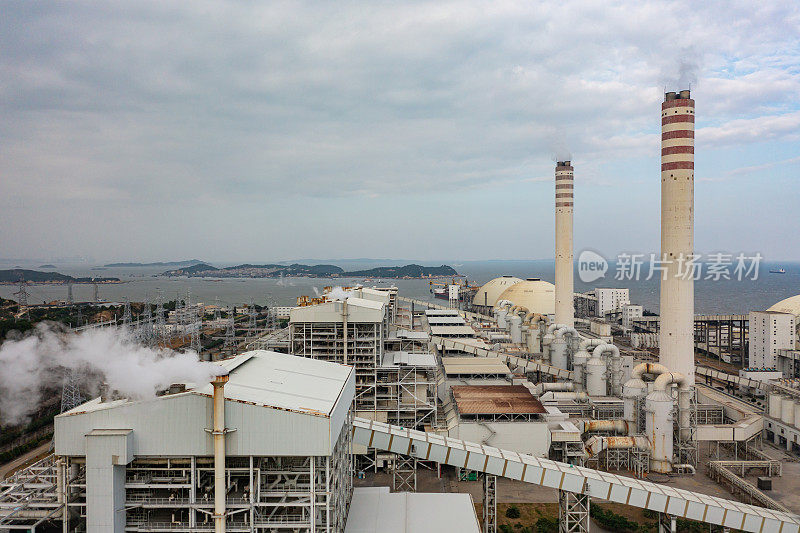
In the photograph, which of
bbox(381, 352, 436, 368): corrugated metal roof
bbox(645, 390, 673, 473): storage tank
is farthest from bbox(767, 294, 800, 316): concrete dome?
bbox(381, 352, 436, 368): corrugated metal roof

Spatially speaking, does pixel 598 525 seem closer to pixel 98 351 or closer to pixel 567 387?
pixel 567 387

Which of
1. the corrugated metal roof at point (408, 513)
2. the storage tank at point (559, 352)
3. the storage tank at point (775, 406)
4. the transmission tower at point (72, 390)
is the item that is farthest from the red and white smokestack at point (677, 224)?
the transmission tower at point (72, 390)

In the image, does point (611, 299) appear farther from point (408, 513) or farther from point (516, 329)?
point (408, 513)

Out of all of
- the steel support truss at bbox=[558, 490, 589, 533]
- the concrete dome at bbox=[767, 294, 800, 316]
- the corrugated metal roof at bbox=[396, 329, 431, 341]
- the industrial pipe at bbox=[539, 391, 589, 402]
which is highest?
the concrete dome at bbox=[767, 294, 800, 316]

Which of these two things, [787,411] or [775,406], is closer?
[787,411]

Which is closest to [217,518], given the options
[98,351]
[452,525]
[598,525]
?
[98,351]

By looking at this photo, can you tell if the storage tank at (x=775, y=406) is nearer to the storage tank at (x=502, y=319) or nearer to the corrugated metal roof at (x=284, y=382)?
the corrugated metal roof at (x=284, y=382)

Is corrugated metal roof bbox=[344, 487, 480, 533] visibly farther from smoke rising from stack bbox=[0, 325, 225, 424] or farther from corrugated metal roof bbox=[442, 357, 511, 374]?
corrugated metal roof bbox=[442, 357, 511, 374]

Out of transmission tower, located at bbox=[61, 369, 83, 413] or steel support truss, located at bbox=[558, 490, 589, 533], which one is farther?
transmission tower, located at bbox=[61, 369, 83, 413]

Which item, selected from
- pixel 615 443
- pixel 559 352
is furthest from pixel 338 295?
pixel 559 352
